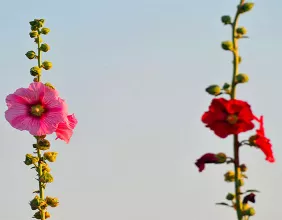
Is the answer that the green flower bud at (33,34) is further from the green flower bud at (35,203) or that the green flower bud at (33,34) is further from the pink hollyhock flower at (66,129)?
the green flower bud at (35,203)

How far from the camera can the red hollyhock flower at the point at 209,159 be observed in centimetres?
565

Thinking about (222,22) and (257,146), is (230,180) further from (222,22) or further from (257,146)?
(222,22)

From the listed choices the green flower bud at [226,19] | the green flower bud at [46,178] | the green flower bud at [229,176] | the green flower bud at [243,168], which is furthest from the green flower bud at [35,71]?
the green flower bud at [243,168]

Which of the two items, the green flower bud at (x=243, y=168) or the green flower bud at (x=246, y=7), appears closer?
the green flower bud at (x=243, y=168)

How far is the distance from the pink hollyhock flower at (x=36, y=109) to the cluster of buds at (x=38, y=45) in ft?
1.48

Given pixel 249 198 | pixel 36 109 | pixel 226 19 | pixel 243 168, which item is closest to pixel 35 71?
pixel 36 109

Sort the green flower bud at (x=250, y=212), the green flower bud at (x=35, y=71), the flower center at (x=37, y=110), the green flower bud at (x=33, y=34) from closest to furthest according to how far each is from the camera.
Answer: the green flower bud at (x=250, y=212)
the flower center at (x=37, y=110)
the green flower bud at (x=35, y=71)
the green flower bud at (x=33, y=34)

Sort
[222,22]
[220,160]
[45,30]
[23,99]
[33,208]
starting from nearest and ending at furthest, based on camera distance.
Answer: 1. [220,160]
2. [222,22]
3. [33,208]
4. [23,99]
5. [45,30]

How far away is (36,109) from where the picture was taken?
30.5 feet

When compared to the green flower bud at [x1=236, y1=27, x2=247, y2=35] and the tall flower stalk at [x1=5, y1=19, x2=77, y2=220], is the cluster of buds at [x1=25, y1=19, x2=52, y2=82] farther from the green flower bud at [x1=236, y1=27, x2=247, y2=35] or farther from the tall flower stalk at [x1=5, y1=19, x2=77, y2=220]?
the green flower bud at [x1=236, y1=27, x2=247, y2=35]

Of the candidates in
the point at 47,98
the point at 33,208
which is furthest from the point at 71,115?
the point at 33,208

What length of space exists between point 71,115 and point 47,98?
41 cm

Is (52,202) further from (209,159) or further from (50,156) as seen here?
(209,159)

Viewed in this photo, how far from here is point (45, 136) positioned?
9.20 m
